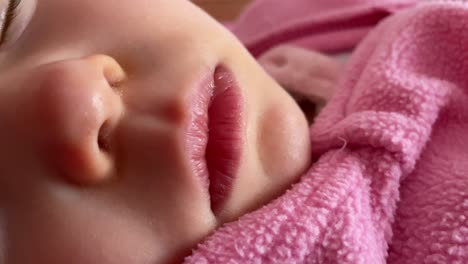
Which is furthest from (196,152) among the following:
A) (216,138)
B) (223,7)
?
(223,7)

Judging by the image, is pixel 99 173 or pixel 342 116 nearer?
pixel 99 173

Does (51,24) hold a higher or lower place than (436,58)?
higher

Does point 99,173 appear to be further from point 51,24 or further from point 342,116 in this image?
point 342,116

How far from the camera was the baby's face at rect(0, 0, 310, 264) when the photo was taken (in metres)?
0.47

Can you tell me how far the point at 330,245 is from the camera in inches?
19.5

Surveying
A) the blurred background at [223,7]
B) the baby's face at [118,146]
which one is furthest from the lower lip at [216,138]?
the blurred background at [223,7]

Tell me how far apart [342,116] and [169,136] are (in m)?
0.20

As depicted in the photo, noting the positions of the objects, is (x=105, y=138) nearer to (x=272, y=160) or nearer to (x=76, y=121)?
(x=76, y=121)

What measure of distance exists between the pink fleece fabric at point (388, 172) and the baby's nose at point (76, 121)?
94 millimetres

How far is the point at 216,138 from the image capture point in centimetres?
51

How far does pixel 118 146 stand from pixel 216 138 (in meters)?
0.07

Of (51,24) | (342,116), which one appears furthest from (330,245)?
(51,24)

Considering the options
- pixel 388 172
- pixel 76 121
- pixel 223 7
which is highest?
pixel 76 121

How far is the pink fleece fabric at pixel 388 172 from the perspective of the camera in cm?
49
